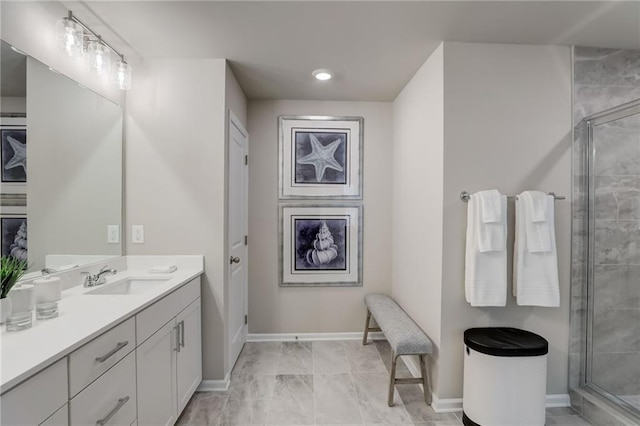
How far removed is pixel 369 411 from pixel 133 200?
2251mm

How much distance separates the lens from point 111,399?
1217 mm

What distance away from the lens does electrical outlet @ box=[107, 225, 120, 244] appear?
206cm

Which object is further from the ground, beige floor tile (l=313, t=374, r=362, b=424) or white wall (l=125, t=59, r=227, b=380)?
white wall (l=125, t=59, r=227, b=380)

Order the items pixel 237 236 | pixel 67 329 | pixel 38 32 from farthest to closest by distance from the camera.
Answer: pixel 237 236
pixel 38 32
pixel 67 329

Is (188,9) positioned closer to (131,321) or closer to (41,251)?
(41,251)

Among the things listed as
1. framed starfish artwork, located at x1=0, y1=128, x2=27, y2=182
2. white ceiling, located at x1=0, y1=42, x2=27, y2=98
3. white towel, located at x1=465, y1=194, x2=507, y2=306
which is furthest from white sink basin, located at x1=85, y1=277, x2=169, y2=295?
white towel, located at x1=465, y1=194, x2=507, y2=306

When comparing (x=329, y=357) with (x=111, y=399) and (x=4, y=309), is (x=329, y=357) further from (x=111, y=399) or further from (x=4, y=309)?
(x=4, y=309)

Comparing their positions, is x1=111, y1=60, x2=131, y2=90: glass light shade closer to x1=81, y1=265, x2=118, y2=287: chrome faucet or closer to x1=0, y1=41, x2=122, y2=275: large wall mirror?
x1=0, y1=41, x2=122, y2=275: large wall mirror

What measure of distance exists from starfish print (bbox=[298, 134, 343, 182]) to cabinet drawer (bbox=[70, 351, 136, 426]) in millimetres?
2215

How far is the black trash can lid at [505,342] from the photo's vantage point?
1.74 meters

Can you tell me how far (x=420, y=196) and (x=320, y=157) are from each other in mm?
1171

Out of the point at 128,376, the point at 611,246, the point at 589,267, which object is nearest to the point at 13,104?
the point at 128,376

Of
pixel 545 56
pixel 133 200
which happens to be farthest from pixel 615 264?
pixel 133 200

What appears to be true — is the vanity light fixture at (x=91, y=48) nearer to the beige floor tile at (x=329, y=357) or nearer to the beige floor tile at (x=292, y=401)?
the beige floor tile at (x=292, y=401)
